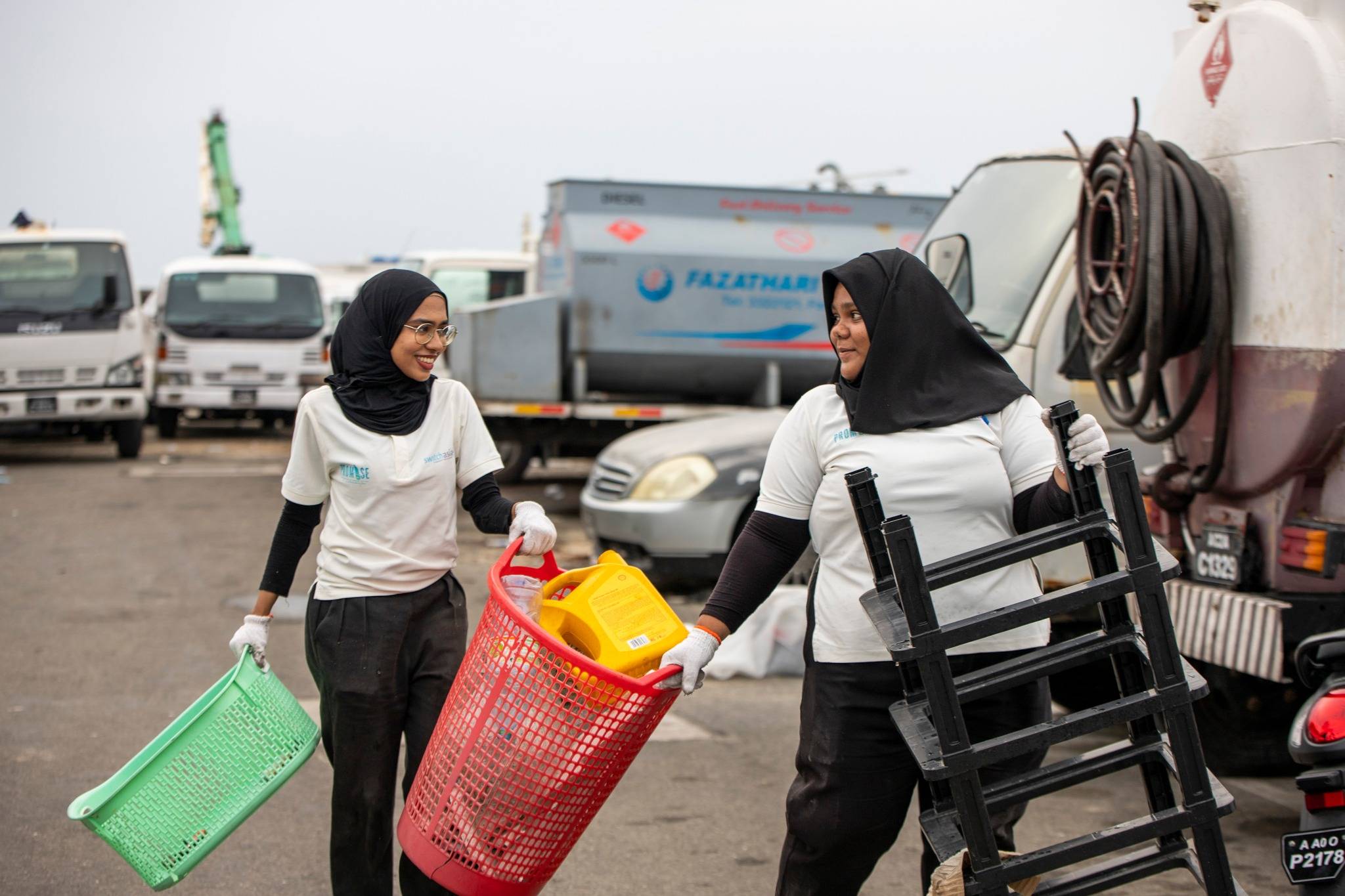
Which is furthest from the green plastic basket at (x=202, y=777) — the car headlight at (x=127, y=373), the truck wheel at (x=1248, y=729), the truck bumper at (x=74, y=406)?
the car headlight at (x=127, y=373)

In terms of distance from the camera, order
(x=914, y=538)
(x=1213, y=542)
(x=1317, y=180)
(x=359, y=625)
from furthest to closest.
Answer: (x=1213, y=542) → (x=1317, y=180) → (x=359, y=625) → (x=914, y=538)

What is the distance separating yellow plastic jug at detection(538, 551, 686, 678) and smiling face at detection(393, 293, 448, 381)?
0.70 m

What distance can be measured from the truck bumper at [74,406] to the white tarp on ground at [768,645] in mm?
11188

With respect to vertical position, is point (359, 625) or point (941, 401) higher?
point (941, 401)

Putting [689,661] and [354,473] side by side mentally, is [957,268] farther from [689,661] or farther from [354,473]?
[689,661]

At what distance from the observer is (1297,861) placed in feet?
10.1

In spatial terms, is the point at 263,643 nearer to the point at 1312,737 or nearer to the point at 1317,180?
the point at 1312,737

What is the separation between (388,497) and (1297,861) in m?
2.31

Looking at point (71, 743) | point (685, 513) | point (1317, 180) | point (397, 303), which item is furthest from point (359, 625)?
point (685, 513)

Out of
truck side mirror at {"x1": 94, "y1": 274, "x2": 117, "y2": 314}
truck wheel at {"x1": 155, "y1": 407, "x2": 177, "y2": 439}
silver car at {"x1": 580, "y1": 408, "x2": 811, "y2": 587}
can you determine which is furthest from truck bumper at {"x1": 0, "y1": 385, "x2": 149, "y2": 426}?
silver car at {"x1": 580, "y1": 408, "x2": 811, "y2": 587}

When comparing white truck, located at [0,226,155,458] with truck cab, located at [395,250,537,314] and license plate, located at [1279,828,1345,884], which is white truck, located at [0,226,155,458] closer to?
truck cab, located at [395,250,537,314]

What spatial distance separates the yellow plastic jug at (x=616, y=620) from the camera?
3162mm

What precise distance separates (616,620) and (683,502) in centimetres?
537

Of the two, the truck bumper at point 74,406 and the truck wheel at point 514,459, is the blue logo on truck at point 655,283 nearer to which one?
the truck wheel at point 514,459
